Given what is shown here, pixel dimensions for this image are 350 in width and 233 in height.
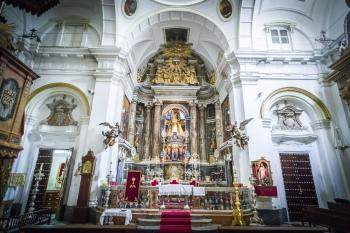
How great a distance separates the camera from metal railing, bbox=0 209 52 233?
656 cm

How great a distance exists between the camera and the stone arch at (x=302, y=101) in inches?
407

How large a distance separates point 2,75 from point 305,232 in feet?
30.6

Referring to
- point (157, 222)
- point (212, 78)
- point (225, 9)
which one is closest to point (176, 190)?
point (157, 222)

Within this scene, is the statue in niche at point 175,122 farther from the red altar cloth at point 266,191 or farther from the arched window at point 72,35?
the red altar cloth at point 266,191

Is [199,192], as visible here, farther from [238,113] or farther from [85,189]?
[85,189]

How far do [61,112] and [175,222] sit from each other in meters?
8.13

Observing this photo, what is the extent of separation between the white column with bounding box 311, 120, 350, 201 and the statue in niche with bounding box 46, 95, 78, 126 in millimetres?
12223

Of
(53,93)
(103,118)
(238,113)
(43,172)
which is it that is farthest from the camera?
(53,93)

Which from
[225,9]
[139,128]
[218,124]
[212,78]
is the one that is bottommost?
[139,128]

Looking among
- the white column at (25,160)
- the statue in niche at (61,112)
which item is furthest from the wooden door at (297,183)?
the white column at (25,160)

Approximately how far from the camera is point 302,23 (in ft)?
39.5

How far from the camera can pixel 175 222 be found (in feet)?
22.0

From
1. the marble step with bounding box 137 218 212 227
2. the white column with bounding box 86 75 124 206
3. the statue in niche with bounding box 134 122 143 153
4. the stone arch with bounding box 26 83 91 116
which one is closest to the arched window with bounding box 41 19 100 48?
the stone arch with bounding box 26 83 91 116

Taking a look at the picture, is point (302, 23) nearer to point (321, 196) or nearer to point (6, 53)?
point (321, 196)
